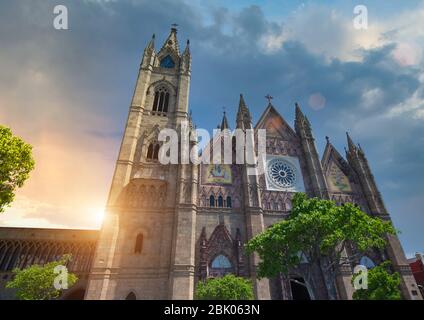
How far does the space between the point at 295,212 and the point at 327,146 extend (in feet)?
65.1

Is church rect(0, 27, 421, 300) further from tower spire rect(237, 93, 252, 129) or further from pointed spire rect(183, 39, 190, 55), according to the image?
pointed spire rect(183, 39, 190, 55)

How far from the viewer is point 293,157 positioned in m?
31.3

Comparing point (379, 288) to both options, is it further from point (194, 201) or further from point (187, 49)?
point (187, 49)

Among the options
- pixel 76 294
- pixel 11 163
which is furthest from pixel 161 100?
pixel 76 294

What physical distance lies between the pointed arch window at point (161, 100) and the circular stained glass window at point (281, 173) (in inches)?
621

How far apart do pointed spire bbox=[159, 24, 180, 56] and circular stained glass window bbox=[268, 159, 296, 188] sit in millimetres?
22999

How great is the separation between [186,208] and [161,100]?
16087 millimetres

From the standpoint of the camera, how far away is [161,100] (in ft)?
106

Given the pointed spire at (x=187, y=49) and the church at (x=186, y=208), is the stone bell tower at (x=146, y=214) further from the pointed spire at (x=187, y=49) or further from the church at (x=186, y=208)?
the pointed spire at (x=187, y=49)

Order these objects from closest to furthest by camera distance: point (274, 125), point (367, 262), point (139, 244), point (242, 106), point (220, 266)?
point (139, 244) < point (220, 266) < point (367, 262) < point (242, 106) < point (274, 125)

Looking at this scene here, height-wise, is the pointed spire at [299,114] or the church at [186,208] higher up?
the pointed spire at [299,114]

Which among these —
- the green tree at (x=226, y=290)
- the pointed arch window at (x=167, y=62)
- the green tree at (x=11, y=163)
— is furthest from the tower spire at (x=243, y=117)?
the green tree at (x=11, y=163)

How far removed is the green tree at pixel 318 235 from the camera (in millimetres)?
14797

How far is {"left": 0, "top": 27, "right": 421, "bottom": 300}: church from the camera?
21.2 metres
